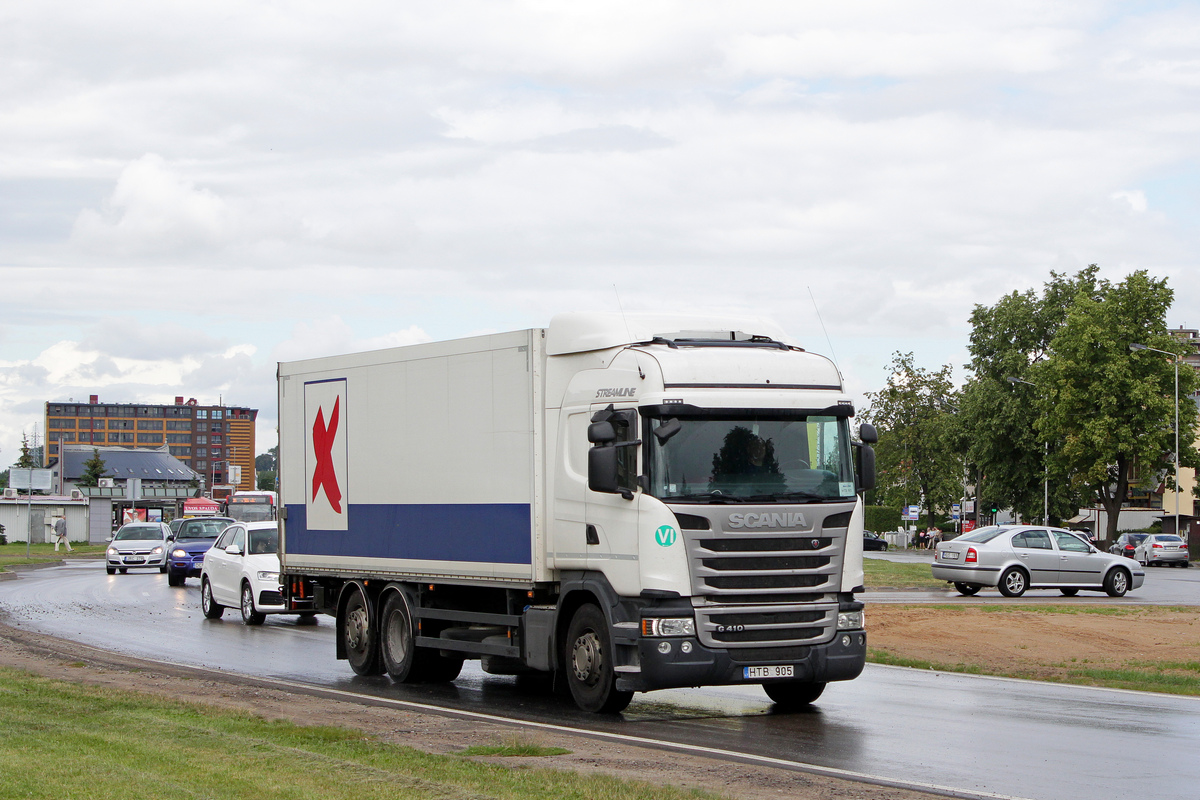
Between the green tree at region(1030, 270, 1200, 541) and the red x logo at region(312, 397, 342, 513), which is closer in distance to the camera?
the red x logo at region(312, 397, 342, 513)

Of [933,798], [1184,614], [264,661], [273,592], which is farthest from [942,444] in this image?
A: [933,798]

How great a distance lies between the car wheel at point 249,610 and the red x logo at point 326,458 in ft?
25.2

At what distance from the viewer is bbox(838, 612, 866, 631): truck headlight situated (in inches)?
464

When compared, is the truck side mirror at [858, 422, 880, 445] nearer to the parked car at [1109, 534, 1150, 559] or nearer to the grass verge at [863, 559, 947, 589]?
the grass verge at [863, 559, 947, 589]

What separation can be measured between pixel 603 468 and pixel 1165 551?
5390 centimetres

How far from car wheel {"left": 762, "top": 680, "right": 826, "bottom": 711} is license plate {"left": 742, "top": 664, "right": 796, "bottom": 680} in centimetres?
99

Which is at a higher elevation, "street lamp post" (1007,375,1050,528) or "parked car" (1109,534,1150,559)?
"street lamp post" (1007,375,1050,528)

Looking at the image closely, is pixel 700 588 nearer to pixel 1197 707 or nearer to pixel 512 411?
pixel 512 411

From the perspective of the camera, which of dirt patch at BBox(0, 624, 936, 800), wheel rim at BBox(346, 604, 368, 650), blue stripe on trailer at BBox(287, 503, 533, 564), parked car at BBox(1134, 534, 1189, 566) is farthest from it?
parked car at BBox(1134, 534, 1189, 566)

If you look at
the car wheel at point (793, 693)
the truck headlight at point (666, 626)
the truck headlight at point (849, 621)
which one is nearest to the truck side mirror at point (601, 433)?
the truck headlight at point (666, 626)

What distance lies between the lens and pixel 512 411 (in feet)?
42.1

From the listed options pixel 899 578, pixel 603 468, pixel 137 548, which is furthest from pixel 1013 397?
pixel 603 468

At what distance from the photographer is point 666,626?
11102mm

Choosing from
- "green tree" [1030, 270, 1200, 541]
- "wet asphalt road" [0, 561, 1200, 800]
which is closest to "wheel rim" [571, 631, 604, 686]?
"wet asphalt road" [0, 561, 1200, 800]
